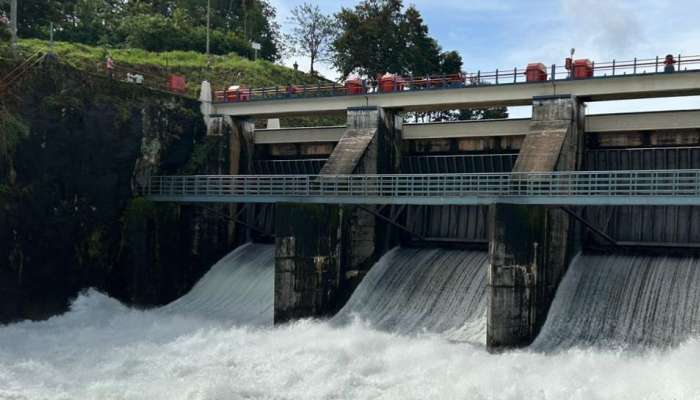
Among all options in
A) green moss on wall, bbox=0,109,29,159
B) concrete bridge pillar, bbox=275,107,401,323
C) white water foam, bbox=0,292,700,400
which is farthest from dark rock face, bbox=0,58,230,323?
concrete bridge pillar, bbox=275,107,401,323

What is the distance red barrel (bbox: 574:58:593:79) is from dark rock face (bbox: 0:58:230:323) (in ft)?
60.4

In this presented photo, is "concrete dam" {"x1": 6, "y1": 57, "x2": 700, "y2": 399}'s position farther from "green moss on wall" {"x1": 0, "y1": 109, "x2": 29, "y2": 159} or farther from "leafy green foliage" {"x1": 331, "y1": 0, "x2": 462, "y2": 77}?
"leafy green foliage" {"x1": 331, "y1": 0, "x2": 462, "y2": 77}

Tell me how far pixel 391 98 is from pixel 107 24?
4682cm

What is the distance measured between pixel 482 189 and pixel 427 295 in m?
5.64

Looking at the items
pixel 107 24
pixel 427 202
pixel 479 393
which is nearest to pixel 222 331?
pixel 427 202

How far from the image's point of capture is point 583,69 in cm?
2980

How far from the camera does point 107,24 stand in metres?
71.4

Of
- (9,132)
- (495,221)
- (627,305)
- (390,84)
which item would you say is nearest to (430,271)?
(495,221)

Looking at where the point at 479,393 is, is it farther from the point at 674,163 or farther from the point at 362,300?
the point at 674,163

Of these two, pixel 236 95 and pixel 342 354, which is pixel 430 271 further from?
pixel 236 95

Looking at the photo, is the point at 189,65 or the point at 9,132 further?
the point at 189,65

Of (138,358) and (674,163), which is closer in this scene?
(138,358)

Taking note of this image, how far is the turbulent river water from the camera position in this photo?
20.9m

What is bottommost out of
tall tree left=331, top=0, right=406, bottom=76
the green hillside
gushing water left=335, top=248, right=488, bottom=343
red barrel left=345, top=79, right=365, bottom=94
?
gushing water left=335, top=248, right=488, bottom=343
